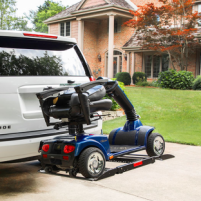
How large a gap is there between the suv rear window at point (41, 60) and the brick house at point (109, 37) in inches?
691

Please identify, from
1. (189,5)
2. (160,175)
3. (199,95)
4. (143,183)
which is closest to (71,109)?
(143,183)

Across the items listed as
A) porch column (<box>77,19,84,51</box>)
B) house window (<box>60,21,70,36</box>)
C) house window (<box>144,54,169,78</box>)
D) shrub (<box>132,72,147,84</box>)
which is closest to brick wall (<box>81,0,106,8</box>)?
porch column (<box>77,19,84,51</box>)

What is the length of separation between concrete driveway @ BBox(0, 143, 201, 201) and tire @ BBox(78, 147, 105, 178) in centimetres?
14

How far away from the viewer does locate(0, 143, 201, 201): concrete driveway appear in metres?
3.97

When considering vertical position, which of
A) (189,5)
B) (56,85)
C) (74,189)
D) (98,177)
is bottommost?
(74,189)

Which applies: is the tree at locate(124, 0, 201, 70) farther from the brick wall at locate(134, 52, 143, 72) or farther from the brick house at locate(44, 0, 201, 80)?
the brick wall at locate(134, 52, 143, 72)

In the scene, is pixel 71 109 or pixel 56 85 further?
pixel 56 85

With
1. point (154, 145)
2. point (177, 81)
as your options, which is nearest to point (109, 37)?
point (177, 81)

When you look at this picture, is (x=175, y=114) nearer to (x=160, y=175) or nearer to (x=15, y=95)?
(x=160, y=175)

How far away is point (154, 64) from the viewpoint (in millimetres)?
23484

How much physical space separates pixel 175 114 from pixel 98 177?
721cm

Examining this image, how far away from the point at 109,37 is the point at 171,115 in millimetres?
13741

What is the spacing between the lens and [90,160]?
3.86 meters

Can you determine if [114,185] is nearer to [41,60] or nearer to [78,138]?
[78,138]
